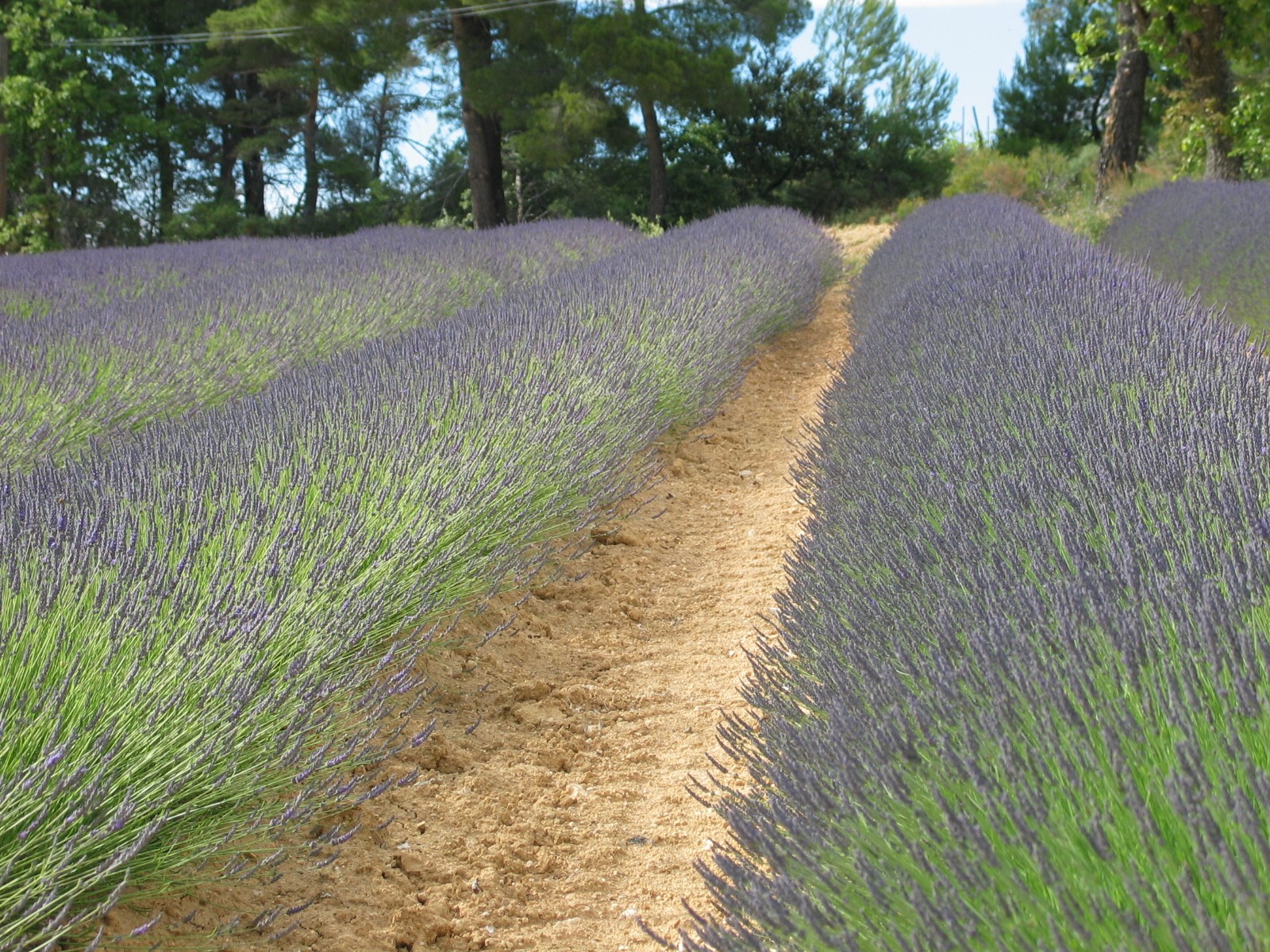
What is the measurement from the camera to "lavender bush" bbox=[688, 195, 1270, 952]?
38.5 inches

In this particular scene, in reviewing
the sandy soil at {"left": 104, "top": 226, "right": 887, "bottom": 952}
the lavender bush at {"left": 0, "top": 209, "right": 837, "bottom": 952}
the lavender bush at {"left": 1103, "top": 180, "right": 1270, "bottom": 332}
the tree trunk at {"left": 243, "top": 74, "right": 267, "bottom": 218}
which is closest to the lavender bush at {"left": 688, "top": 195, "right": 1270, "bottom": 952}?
the sandy soil at {"left": 104, "top": 226, "right": 887, "bottom": 952}

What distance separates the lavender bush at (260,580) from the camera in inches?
62.1

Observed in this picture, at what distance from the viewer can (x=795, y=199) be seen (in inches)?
774

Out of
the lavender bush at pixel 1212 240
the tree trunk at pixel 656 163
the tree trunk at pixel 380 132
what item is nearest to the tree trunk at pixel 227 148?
the tree trunk at pixel 380 132

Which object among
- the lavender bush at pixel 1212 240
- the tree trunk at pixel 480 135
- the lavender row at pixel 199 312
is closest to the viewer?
the lavender row at pixel 199 312

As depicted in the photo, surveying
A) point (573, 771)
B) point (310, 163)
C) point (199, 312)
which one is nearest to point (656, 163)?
point (310, 163)

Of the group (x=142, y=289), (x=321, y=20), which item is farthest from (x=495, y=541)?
(x=321, y=20)

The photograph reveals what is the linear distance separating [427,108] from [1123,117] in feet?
45.9

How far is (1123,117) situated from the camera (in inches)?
489

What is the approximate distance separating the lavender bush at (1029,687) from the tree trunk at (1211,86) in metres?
9.22

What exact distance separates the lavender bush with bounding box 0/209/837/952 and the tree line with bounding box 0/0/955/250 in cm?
1060

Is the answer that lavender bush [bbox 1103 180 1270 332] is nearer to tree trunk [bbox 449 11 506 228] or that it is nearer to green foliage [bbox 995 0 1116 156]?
tree trunk [bbox 449 11 506 228]

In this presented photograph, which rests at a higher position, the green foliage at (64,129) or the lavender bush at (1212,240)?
the green foliage at (64,129)

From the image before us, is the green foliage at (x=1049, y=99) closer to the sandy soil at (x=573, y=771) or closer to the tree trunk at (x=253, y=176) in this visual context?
the tree trunk at (x=253, y=176)
